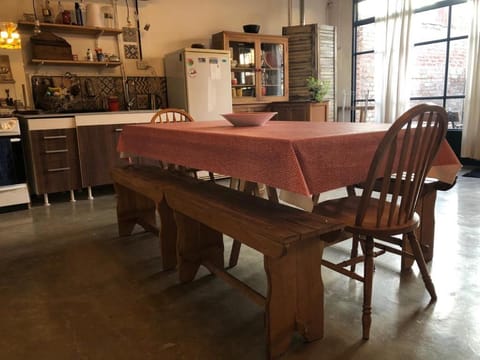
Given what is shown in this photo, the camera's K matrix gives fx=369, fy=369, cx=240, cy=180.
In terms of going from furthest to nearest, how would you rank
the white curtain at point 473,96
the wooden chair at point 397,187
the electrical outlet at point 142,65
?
the electrical outlet at point 142,65 < the white curtain at point 473,96 < the wooden chair at point 397,187

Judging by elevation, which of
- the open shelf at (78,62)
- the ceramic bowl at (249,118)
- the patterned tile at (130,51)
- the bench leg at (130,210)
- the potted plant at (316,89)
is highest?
the patterned tile at (130,51)

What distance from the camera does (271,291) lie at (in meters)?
1.39

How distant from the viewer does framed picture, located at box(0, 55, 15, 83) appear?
388 cm

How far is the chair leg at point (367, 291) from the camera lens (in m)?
1.49

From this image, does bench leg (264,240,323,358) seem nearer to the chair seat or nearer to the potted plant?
the chair seat

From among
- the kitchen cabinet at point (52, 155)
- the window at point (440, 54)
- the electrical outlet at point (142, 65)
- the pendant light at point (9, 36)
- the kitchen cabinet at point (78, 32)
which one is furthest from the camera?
the window at point (440, 54)

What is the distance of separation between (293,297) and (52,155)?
10.6 feet

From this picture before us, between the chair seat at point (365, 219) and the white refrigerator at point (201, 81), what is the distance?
2909mm

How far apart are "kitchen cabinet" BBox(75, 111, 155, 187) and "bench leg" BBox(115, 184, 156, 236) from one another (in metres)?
1.33

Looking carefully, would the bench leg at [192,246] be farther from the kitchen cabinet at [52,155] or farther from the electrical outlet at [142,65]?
the electrical outlet at [142,65]

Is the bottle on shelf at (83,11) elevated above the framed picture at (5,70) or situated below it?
above

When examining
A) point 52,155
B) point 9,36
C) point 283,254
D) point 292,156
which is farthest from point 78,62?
point 283,254

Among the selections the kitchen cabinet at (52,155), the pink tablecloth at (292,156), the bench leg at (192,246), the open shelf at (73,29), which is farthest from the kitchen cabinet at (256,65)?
the pink tablecloth at (292,156)

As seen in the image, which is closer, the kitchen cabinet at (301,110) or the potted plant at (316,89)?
the kitchen cabinet at (301,110)
